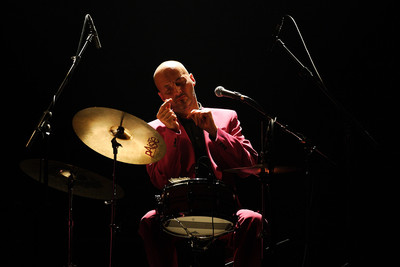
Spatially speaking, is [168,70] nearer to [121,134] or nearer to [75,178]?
[121,134]

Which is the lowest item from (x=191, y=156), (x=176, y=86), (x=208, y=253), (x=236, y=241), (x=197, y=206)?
(x=208, y=253)

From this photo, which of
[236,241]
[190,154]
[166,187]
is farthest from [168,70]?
[236,241]

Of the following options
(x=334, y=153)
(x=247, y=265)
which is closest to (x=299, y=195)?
(x=334, y=153)

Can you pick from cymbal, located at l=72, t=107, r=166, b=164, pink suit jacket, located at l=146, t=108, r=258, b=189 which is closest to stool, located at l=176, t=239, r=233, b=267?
pink suit jacket, located at l=146, t=108, r=258, b=189

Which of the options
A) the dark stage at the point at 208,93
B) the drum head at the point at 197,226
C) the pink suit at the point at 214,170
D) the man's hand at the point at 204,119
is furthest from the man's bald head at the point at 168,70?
the drum head at the point at 197,226

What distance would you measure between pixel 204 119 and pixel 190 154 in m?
0.43

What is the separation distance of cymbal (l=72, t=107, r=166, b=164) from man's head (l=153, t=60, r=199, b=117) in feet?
1.66

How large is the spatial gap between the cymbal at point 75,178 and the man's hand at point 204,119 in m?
0.72

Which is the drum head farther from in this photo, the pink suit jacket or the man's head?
the man's head

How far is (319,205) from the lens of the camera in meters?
3.49

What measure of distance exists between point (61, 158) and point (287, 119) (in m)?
2.05

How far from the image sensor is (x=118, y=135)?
102 inches

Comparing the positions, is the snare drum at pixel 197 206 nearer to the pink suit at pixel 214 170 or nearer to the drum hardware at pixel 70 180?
the pink suit at pixel 214 170

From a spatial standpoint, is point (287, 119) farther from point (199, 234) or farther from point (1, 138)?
point (1, 138)
